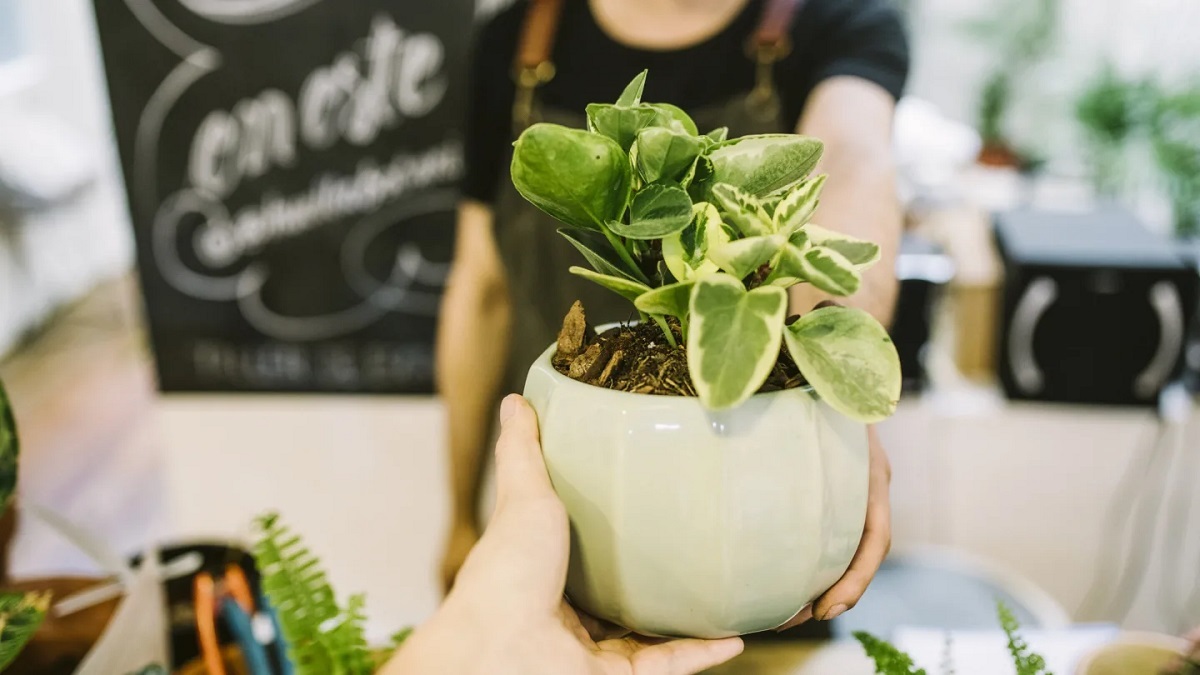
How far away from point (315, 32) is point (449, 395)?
2.28ft

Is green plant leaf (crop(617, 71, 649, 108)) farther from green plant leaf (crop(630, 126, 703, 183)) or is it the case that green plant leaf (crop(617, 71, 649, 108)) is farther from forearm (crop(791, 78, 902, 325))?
forearm (crop(791, 78, 902, 325))

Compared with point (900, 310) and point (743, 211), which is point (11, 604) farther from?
point (900, 310)

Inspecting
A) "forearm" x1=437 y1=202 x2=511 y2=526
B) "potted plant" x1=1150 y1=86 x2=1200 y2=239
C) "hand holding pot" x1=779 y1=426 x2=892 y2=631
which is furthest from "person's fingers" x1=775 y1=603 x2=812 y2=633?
"potted plant" x1=1150 y1=86 x2=1200 y2=239

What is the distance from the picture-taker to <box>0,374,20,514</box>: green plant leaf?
2.39 ft

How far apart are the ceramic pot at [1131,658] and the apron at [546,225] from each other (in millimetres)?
568

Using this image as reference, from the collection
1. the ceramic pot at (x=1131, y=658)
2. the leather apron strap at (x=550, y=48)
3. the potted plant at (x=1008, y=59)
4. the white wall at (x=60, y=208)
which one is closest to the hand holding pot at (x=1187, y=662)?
the ceramic pot at (x=1131, y=658)

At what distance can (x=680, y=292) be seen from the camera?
49cm

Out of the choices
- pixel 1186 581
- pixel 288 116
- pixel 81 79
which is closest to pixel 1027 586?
pixel 1186 581

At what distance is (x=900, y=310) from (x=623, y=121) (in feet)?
3.62

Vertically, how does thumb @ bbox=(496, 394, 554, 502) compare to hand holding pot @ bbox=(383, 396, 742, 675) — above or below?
above

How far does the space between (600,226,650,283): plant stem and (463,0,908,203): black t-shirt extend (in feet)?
Result: 1.83

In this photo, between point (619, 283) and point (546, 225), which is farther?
point (546, 225)

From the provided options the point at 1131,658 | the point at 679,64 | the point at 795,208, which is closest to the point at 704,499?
the point at 795,208

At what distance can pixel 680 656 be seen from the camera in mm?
554
